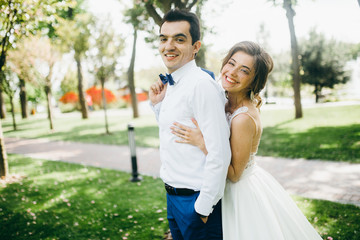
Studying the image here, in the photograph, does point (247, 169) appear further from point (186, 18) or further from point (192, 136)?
point (186, 18)

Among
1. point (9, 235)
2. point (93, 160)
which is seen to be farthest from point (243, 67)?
point (93, 160)

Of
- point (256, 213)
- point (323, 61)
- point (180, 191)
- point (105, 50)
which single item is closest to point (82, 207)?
point (180, 191)

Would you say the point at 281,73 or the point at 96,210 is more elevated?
the point at 281,73

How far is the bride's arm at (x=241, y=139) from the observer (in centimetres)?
184

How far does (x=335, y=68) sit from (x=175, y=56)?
30.6 metres

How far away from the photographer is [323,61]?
27.1 metres

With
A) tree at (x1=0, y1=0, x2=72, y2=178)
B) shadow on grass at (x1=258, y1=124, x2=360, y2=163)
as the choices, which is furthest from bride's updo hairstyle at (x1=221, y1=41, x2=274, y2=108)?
shadow on grass at (x1=258, y1=124, x2=360, y2=163)

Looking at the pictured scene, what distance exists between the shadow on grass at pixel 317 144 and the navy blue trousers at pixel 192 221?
235 inches

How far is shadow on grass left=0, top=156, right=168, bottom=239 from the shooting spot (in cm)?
398

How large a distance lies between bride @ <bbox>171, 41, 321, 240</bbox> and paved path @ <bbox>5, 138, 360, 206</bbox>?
313cm

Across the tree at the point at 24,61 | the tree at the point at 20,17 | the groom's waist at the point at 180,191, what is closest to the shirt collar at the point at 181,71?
the groom's waist at the point at 180,191

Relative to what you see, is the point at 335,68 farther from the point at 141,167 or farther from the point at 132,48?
the point at 141,167

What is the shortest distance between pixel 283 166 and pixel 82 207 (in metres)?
4.94

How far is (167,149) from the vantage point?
6.75 feet
